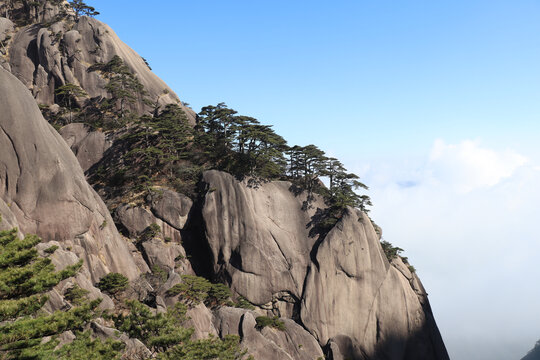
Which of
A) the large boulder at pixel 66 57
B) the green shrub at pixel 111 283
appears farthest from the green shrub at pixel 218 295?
the large boulder at pixel 66 57

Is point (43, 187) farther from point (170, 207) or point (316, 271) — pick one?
point (316, 271)

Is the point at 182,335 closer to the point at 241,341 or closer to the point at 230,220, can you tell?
the point at 241,341

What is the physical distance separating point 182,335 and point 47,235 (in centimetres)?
1821

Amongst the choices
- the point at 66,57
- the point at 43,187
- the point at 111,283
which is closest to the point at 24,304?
the point at 111,283

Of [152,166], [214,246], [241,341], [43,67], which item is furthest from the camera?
[43,67]

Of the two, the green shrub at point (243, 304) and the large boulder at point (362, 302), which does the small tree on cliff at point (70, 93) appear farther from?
the large boulder at point (362, 302)

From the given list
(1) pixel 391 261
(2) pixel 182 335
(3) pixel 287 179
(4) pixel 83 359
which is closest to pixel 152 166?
(3) pixel 287 179

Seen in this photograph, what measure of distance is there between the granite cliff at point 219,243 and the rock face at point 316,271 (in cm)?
14

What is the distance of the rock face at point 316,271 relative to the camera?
4391cm

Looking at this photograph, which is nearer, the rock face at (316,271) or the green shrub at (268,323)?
the green shrub at (268,323)

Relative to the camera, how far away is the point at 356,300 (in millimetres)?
46250

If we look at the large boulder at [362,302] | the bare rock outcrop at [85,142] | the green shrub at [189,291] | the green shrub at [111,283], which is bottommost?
the green shrub at [111,283]

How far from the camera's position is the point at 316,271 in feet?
151

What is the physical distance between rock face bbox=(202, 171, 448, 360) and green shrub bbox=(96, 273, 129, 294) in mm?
14288
